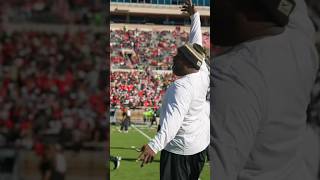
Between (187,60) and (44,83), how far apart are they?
250cm

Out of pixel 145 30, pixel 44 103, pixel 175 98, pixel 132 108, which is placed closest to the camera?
pixel 175 98

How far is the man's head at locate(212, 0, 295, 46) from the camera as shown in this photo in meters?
1.58

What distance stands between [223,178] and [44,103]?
2.11 metres

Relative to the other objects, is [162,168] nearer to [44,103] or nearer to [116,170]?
[116,170]

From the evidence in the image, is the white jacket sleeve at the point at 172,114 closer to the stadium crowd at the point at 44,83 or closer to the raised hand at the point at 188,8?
the raised hand at the point at 188,8

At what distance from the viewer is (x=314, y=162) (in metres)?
1.70

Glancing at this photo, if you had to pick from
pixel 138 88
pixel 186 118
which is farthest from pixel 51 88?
pixel 186 118

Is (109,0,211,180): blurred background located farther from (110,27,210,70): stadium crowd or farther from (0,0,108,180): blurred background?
(0,0,108,180): blurred background

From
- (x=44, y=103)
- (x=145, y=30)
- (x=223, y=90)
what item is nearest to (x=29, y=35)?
(x=44, y=103)

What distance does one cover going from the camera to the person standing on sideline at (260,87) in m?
1.53

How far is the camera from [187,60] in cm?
152

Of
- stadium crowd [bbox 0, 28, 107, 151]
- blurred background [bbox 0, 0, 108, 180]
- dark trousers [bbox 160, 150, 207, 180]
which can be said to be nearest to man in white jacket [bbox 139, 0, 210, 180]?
dark trousers [bbox 160, 150, 207, 180]

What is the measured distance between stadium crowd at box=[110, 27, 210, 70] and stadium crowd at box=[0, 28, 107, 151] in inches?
51.0

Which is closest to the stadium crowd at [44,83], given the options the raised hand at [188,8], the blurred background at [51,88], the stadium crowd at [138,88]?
the blurred background at [51,88]
